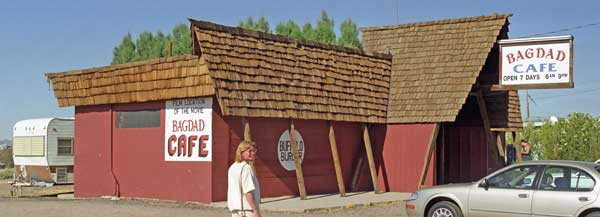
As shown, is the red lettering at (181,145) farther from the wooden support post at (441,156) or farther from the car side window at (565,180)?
the car side window at (565,180)

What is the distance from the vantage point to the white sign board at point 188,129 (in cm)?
1808

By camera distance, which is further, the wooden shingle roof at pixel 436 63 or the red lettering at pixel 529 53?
the wooden shingle roof at pixel 436 63

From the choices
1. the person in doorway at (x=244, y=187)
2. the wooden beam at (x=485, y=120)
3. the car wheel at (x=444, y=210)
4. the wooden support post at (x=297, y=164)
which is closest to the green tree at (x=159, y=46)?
the wooden beam at (x=485, y=120)

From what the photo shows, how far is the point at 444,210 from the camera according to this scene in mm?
13195

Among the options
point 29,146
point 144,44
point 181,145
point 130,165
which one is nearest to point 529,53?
point 181,145

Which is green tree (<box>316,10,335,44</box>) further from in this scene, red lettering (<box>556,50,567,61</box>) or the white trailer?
red lettering (<box>556,50,567,61</box>)

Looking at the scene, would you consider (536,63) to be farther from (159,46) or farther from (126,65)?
(159,46)

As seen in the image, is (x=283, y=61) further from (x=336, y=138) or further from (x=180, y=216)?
(x=180, y=216)

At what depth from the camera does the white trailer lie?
30.6 metres

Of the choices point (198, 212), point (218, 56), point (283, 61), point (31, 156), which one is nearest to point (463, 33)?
point (283, 61)

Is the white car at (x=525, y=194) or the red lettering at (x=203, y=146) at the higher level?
the red lettering at (x=203, y=146)

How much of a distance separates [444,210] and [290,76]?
7.29 meters

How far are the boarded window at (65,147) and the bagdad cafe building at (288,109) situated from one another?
9.50 metres

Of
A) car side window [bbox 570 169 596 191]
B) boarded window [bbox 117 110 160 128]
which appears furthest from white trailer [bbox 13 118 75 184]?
car side window [bbox 570 169 596 191]
